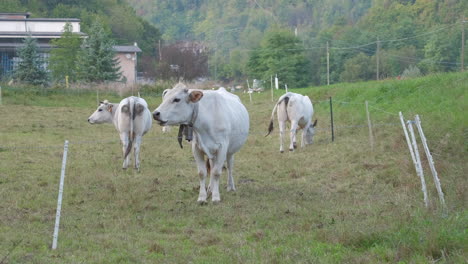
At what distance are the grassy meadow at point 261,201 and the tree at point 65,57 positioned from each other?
36.3 meters

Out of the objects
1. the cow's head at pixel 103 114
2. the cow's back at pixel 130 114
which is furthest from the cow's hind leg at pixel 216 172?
the cow's head at pixel 103 114

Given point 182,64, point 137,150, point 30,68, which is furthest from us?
point 182,64

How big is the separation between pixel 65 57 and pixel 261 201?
1936 inches

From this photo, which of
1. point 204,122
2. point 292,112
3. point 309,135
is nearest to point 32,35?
point 309,135

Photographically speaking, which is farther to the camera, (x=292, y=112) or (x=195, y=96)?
(x=292, y=112)

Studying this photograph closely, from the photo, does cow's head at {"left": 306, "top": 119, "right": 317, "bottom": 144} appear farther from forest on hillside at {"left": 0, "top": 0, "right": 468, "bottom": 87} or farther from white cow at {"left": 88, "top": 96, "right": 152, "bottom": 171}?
forest on hillside at {"left": 0, "top": 0, "right": 468, "bottom": 87}

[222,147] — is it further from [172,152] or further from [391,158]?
[172,152]

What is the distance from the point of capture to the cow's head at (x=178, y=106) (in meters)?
10.3

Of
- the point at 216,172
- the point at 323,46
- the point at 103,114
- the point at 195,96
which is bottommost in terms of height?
the point at 216,172

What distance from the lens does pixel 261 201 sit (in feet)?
34.6

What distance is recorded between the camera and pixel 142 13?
186 m

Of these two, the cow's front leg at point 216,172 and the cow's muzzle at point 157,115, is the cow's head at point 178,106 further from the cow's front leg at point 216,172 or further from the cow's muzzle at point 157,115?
the cow's front leg at point 216,172

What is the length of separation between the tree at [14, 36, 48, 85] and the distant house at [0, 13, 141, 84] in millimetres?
11607

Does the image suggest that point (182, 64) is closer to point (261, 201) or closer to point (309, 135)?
point (309, 135)
